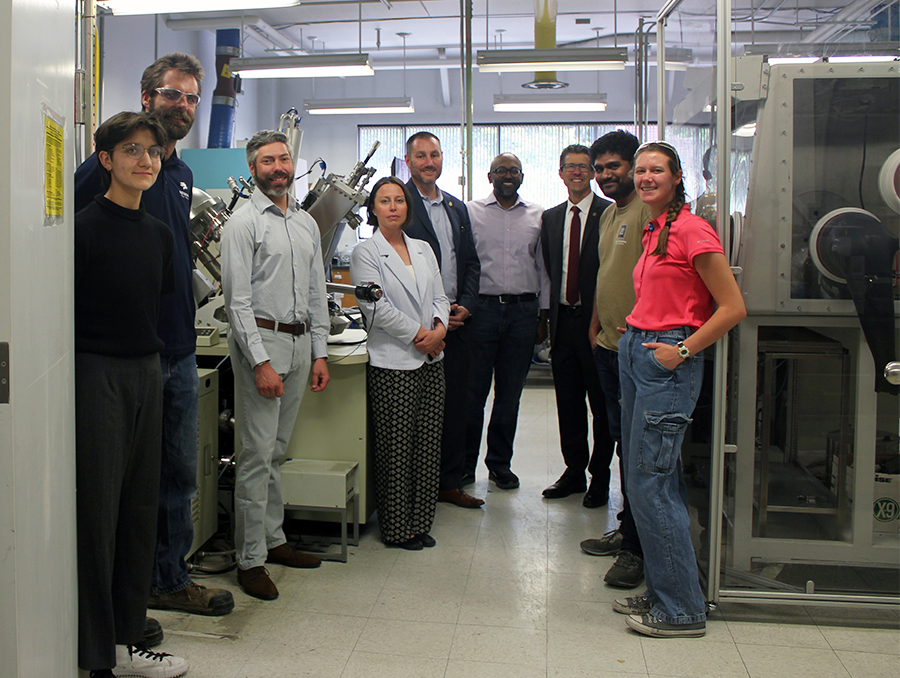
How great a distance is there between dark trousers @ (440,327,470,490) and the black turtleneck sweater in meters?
1.58

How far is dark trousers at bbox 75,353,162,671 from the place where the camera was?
1562 millimetres

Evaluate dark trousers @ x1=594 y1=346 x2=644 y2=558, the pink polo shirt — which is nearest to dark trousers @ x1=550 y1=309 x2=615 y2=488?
dark trousers @ x1=594 y1=346 x2=644 y2=558

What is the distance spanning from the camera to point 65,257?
4.43 feet

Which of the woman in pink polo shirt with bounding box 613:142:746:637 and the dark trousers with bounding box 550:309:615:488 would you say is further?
the dark trousers with bounding box 550:309:615:488

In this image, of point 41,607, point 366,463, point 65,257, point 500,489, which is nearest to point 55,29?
point 65,257

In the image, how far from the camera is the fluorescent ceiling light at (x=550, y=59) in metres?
4.50

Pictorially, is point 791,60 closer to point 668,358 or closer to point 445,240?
point 668,358

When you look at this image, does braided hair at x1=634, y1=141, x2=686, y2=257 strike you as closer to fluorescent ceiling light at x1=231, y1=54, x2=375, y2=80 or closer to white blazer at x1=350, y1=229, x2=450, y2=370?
white blazer at x1=350, y1=229, x2=450, y2=370

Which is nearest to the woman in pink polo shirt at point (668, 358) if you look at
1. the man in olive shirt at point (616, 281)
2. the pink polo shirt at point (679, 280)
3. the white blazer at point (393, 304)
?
the pink polo shirt at point (679, 280)

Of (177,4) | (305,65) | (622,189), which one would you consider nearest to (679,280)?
(622,189)

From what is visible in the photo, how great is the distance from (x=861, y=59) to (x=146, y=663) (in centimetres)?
251

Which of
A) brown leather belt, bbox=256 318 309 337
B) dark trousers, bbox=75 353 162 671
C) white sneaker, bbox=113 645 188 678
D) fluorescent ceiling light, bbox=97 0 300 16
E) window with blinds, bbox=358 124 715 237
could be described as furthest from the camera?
window with blinds, bbox=358 124 715 237

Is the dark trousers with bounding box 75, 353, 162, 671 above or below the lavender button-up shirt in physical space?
below

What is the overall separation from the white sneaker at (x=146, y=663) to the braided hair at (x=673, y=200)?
161 centimetres
